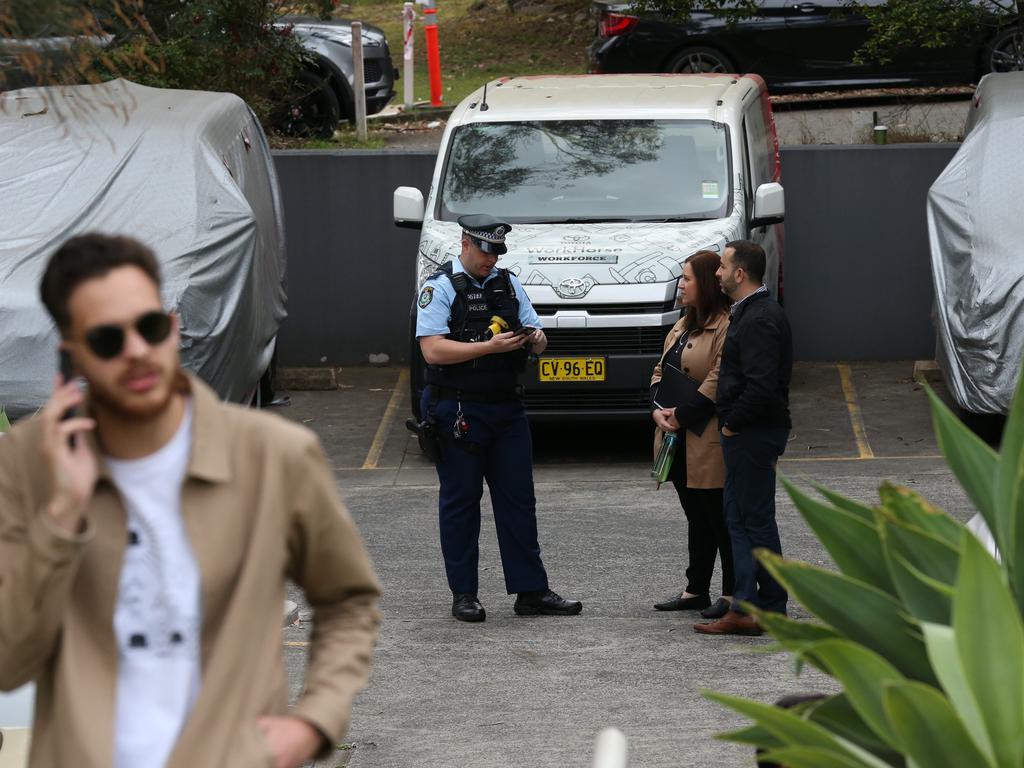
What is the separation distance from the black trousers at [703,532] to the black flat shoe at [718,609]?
0.14m

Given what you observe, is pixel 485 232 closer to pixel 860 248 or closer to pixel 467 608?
pixel 467 608

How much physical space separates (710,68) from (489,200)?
6.66 m

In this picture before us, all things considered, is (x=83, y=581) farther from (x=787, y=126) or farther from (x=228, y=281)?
(x=787, y=126)

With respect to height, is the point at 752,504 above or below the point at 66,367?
below

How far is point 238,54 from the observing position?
14.4 m

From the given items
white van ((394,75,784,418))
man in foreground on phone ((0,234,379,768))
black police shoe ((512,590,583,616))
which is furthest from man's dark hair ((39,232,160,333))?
white van ((394,75,784,418))

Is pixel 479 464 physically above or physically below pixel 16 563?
below

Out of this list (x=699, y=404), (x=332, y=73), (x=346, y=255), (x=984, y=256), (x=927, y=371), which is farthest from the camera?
(x=332, y=73)

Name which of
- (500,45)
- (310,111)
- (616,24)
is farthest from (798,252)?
(500,45)

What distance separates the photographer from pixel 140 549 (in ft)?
8.56

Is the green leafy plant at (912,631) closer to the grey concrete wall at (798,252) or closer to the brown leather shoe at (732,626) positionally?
the brown leather shoe at (732,626)

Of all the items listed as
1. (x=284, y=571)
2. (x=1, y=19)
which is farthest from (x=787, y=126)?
(x=284, y=571)

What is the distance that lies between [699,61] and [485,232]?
10.5 metres

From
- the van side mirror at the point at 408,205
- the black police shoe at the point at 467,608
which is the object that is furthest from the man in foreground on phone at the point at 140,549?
the van side mirror at the point at 408,205
